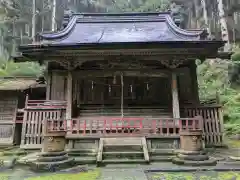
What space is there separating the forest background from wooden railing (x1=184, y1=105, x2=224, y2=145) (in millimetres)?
4644

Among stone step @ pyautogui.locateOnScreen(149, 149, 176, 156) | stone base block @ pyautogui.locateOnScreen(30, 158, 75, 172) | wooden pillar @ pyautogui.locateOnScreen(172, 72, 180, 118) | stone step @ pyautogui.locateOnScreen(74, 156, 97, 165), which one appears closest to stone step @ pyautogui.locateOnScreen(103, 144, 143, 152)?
stone step @ pyautogui.locateOnScreen(149, 149, 176, 156)

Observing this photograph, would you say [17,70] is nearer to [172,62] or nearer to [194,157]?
[172,62]

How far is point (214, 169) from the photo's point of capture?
643 centimetres

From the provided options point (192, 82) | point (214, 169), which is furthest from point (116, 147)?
point (192, 82)

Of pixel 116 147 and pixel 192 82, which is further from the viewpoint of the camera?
pixel 192 82

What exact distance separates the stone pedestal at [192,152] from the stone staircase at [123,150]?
1077 millimetres

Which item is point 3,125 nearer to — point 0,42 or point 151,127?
point 151,127

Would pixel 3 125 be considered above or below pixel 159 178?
above

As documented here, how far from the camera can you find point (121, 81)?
11.3 meters

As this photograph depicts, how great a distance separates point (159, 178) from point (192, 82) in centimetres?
683

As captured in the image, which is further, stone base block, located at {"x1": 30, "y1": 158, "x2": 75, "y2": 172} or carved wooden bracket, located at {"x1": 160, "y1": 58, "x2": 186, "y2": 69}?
carved wooden bracket, located at {"x1": 160, "y1": 58, "x2": 186, "y2": 69}

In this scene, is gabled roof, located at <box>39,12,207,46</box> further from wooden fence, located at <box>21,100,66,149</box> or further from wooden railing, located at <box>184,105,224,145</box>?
wooden railing, located at <box>184,105,224,145</box>

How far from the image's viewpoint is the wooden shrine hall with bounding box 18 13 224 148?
29.5 ft

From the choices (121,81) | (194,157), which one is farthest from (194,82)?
(194,157)
